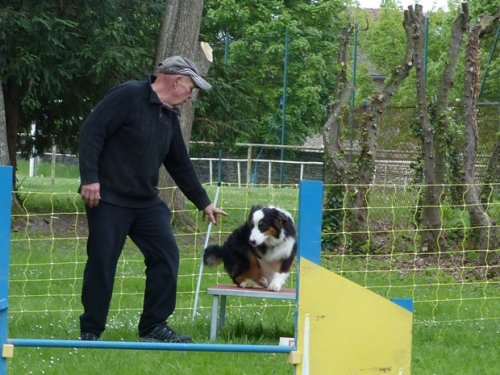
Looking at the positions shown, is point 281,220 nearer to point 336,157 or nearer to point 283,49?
point 336,157

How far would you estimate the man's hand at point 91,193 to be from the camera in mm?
6129

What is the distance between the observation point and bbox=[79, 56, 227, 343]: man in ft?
20.5

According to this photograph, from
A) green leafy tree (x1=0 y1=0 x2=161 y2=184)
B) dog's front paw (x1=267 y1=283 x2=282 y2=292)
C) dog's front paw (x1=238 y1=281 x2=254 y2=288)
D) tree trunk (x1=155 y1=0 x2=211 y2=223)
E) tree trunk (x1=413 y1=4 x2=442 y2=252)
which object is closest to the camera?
dog's front paw (x1=267 y1=283 x2=282 y2=292)

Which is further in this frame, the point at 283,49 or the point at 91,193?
the point at 283,49

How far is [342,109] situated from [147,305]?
8.37m

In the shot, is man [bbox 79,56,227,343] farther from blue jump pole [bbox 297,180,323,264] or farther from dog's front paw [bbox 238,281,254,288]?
blue jump pole [bbox 297,180,323,264]

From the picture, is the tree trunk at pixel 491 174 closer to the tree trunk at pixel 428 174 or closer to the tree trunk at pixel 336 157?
the tree trunk at pixel 428 174

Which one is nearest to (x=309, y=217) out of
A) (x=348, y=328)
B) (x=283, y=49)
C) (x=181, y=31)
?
(x=348, y=328)

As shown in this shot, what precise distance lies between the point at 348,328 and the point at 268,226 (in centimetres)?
269

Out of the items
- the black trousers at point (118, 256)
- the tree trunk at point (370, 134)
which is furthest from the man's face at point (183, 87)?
the tree trunk at point (370, 134)

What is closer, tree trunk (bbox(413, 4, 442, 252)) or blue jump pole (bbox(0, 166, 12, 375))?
blue jump pole (bbox(0, 166, 12, 375))

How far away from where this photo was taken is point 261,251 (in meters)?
7.61

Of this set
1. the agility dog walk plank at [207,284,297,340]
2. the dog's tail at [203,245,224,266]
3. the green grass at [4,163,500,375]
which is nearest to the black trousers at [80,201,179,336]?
the green grass at [4,163,500,375]

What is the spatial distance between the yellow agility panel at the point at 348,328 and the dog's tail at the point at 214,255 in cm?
306
